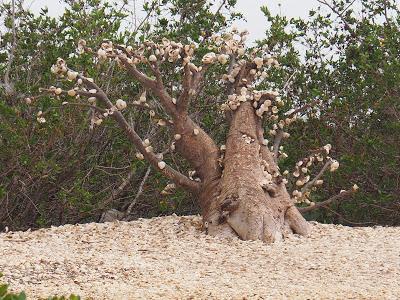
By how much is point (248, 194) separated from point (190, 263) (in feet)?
4.67

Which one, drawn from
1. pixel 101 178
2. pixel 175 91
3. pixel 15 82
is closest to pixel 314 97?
pixel 175 91

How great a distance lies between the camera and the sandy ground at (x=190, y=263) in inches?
202

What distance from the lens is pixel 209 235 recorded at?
24.1 ft

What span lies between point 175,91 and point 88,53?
1596 mm

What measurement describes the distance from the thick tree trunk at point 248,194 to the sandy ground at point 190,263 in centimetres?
18

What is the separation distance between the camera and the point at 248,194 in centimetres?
739

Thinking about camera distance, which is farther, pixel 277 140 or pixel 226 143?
pixel 277 140

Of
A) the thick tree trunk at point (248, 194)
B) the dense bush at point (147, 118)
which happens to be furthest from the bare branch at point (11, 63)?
the thick tree trunk at point (248, 194)

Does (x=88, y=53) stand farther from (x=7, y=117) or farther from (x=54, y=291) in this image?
(x=54, y=291)

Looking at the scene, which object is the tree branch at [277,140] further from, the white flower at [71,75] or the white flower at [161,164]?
the white flower at [71,75]

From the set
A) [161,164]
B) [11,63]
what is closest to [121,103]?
[161,164]

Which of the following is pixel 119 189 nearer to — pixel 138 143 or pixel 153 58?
pixel 138 143

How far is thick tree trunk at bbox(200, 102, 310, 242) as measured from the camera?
727cm

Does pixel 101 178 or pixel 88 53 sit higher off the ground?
pixel 88 53
